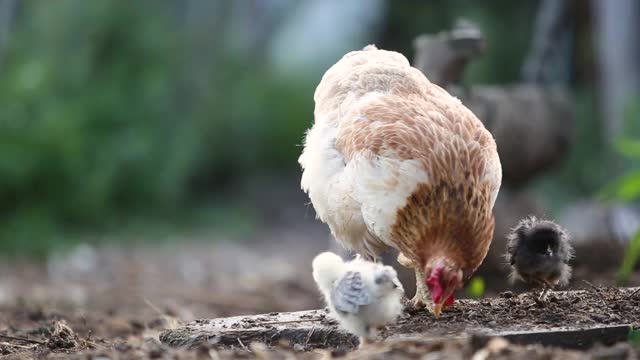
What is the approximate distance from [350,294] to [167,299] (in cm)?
419

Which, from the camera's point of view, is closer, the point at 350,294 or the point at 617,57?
the point at 350,294

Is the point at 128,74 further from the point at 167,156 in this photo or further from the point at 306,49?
the point at 306,49

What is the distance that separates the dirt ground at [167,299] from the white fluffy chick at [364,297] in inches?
7.0

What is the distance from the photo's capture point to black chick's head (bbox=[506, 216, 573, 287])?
383 centimetres

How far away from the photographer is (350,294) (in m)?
3.56

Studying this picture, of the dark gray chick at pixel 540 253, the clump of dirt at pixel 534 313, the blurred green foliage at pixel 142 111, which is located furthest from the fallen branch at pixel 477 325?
the blurred green foliage at pixel 142 111

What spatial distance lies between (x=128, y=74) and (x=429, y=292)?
28.0ft

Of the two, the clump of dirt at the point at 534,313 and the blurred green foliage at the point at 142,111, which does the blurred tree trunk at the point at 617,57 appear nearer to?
the blurred green foliage at the point at 142,111

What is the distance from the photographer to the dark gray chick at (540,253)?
3.83 meters

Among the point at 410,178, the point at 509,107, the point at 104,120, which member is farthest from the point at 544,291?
the point at 104,120

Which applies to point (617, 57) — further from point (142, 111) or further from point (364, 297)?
point (364, 297)

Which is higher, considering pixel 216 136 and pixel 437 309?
pixel 216 136

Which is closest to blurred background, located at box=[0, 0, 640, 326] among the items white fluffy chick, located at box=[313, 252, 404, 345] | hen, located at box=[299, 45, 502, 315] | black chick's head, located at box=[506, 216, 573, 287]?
hen, located at box=[299, 45, 502, 315]

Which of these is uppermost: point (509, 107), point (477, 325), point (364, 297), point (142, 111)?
point (142, 111)
